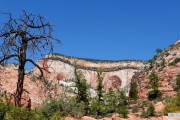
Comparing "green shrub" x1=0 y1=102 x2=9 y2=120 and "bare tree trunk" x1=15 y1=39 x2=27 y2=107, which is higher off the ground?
Result: "bare tree trunk" x1=15 y1=39 x2=27 y2=107

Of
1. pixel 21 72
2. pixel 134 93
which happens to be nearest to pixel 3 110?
pixel 21 72

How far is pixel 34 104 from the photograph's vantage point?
46469mm

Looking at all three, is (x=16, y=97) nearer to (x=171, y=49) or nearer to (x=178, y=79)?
(x=178, y=79)

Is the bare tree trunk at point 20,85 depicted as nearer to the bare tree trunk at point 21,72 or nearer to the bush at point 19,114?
the bare tree trunk at point 21,72

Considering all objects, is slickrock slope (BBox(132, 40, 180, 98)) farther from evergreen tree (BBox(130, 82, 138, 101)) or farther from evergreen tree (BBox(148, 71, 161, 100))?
evergreen tree (BBox(148, 71, 161, 100))

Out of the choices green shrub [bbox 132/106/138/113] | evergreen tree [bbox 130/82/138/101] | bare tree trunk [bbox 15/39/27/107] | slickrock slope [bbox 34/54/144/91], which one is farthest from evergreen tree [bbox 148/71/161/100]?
slickrock slope [bbox 34/54/144/91]

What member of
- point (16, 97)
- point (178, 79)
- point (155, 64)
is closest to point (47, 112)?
point (16, 97)

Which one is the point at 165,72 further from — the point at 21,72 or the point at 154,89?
the point at 21,72

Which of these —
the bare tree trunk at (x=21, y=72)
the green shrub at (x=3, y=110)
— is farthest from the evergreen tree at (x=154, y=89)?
the bare tree trunk at (x=21, y=72)

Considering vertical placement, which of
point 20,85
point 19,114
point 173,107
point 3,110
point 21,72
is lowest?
point 19,114

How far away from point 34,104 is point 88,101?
587 cm

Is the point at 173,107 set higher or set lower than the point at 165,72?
lower

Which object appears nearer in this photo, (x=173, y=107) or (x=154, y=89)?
(x=173, y=107)

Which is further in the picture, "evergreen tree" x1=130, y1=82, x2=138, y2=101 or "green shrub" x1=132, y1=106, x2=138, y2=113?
"evergreen tree" x1=130, y1=82, x2=138, y2=101
